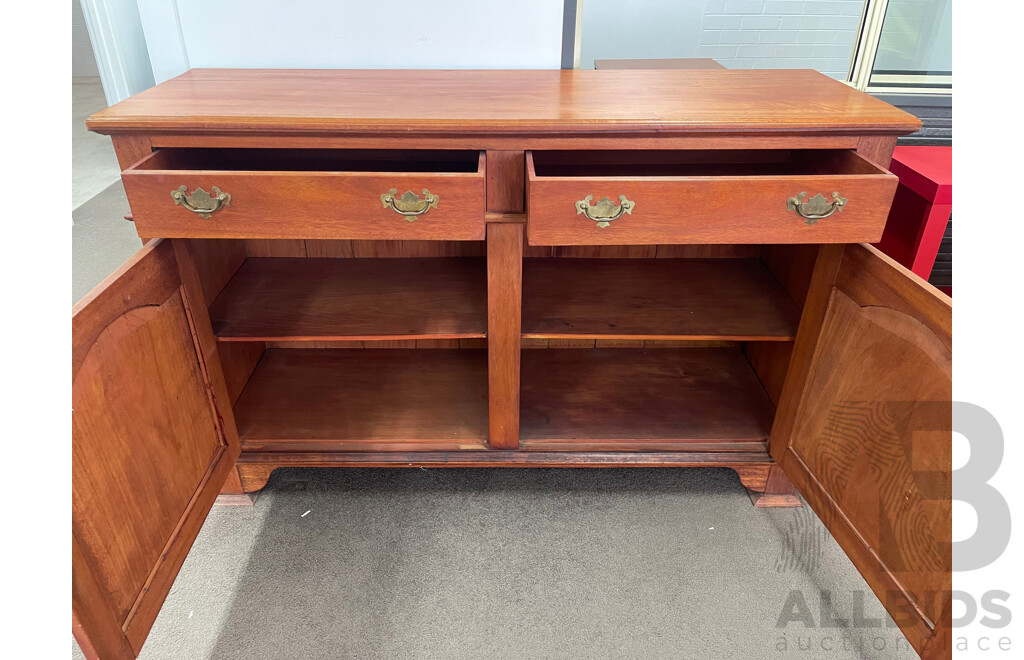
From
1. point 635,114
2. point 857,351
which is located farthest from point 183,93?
point 857,351

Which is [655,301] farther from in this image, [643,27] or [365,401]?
[643,27]

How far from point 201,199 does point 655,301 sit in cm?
86

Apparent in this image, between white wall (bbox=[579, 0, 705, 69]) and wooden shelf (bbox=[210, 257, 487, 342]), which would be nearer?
wooden shelf (bbox=[210, 257, 487, 342])

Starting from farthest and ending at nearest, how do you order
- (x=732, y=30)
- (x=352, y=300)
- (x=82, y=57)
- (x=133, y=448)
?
(x=82, y=57) → (x=732, y=30) → (x=352, y=300) → (x=133, y=448)

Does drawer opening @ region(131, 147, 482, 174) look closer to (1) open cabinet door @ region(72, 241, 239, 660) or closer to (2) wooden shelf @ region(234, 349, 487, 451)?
(1) open cabinet door @ region(72, 241, 239, 660)

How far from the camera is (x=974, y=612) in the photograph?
32.3 inches

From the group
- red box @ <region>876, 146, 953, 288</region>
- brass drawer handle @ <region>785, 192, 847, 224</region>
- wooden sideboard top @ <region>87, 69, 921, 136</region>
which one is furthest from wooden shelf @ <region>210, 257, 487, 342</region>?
red box @ <region>876, 146, 953, 288</region>

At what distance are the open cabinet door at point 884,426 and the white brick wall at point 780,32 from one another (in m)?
3.21

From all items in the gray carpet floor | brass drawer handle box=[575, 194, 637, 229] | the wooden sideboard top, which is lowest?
the gray carpet floor

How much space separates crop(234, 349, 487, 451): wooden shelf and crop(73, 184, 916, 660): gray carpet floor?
0.49 ft

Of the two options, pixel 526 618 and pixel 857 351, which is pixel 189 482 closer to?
pixel 526 618

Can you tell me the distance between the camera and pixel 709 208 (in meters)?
0.91

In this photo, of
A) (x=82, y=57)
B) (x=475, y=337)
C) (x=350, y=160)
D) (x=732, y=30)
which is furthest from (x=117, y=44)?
(x=732, y=30)

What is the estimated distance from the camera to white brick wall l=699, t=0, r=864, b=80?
11.9 feet
